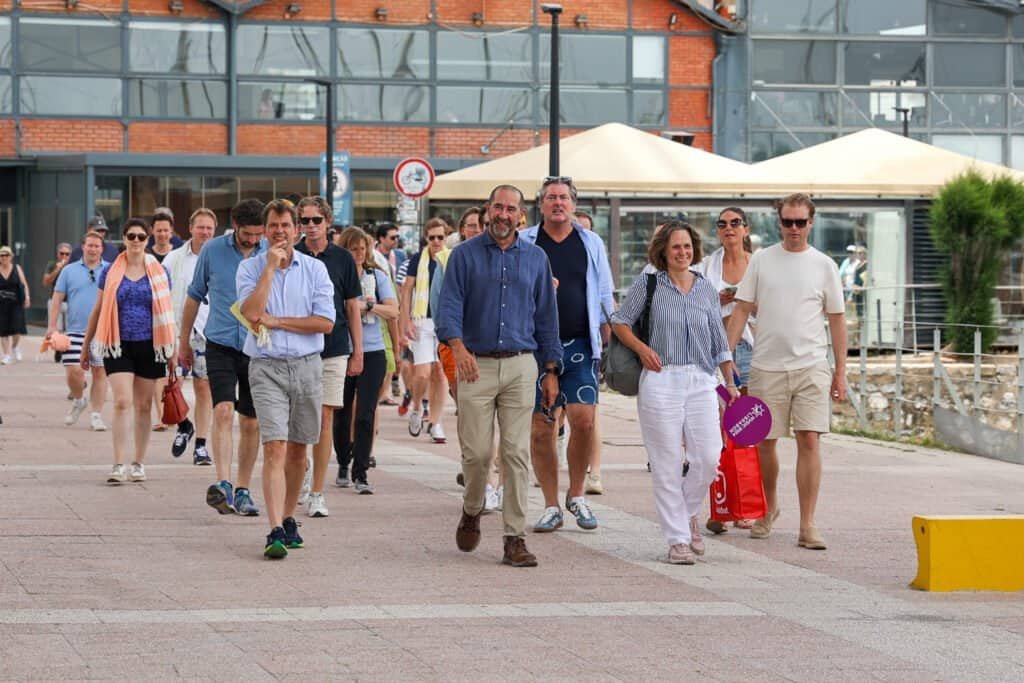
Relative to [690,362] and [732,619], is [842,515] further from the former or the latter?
[732,619]

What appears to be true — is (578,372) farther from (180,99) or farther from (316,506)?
(180,99)

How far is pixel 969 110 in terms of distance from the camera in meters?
45.1

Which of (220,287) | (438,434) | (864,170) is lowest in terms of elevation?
(438,434)

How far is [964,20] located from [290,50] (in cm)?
1466

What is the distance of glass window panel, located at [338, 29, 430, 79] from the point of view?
146 ft

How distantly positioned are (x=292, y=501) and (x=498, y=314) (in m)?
1.43

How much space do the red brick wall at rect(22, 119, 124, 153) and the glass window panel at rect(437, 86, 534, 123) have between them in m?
6.96

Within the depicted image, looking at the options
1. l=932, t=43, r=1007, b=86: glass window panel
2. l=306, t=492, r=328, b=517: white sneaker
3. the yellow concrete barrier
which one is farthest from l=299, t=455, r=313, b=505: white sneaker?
l=932, t=43, r=1007, b=86: glass window panel

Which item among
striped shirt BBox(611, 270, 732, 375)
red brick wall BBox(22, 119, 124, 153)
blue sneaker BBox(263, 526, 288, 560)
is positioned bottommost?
blue sneaker BBox(263, 526, 288, 560)

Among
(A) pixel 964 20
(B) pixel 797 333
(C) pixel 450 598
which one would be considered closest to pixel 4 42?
(A) pixel 964 20

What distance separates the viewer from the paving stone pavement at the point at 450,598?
7.62m

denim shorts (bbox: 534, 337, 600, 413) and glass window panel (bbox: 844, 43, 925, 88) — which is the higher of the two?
glass window panel (bbox: 844, 43, 925, 88)

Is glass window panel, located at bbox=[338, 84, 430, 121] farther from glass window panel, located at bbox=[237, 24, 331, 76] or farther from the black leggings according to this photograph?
the black leggings

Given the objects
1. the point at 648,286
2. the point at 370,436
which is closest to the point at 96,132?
the point at 370,436
